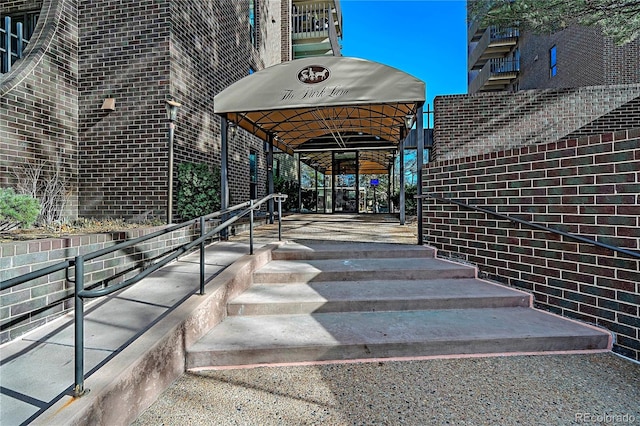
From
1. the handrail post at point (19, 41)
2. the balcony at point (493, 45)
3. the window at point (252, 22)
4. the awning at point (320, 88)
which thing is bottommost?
the awning at point (320, 88)

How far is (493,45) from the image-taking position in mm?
22766

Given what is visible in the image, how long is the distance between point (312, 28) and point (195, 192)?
14147 millimetres

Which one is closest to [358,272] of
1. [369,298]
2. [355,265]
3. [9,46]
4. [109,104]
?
[355,265]

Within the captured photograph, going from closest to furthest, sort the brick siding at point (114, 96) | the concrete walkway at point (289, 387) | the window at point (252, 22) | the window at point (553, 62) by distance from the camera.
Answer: the concrete walkway at point (289, 387) < the brick siding at point (114, 96) < the window at point (252, 22) < the window at point (553, 62)

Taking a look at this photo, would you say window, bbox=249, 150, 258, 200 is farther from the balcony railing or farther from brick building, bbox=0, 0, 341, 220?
the balcony railing

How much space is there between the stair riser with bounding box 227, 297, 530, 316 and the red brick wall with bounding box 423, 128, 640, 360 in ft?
1.29

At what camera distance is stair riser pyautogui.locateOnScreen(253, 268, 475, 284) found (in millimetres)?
3801

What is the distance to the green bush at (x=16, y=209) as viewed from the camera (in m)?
2.99

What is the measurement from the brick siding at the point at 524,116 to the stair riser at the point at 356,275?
258 inches

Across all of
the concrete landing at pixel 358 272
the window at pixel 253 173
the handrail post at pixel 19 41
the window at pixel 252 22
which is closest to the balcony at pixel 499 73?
the window at pixel 252 22

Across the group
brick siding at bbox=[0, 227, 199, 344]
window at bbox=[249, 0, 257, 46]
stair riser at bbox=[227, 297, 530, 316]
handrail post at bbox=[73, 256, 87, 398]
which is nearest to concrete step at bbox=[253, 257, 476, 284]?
stair riser at bbox=[227, 297, 530, 316]

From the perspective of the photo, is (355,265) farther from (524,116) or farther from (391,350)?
(524,116)

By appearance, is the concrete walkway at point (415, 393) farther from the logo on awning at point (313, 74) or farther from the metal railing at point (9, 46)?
the metal railing at point (9, 46)

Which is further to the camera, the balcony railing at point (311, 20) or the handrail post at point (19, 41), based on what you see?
the balcony railing at point (311, 20)
